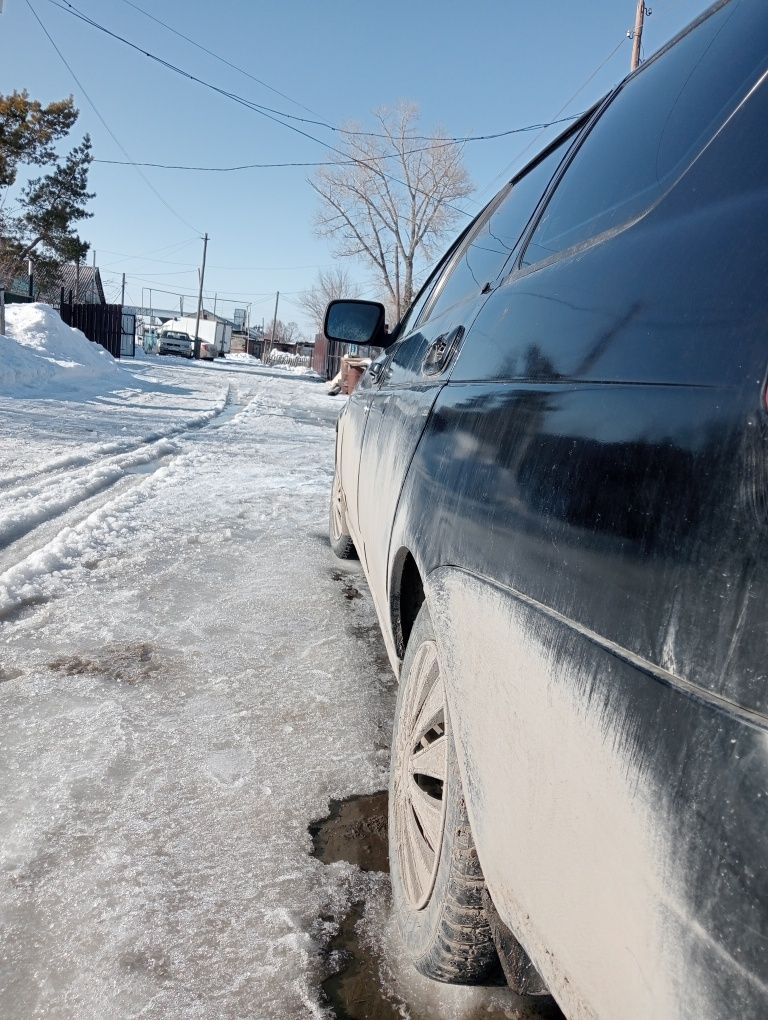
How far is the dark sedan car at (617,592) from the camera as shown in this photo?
667 millimetres

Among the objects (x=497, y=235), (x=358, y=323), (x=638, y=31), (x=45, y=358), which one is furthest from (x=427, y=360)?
(x=638, y=31)

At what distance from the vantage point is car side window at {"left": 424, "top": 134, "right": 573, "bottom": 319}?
6.79 ft

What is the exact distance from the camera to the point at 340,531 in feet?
14.8

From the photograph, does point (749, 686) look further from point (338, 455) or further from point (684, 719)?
point (338, 455)

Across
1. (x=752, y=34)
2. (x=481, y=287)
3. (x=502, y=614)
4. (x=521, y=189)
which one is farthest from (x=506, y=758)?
(x=521, y=189)

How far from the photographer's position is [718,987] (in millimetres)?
635

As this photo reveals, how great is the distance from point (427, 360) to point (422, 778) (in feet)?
3.73

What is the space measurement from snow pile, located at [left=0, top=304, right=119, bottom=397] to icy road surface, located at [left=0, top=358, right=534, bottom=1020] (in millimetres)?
10070

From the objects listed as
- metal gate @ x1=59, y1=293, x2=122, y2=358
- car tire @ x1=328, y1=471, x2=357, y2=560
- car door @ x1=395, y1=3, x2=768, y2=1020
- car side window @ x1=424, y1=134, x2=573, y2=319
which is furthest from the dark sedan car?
metal gate @ x1=59, y1=293, x2=122, y2=358

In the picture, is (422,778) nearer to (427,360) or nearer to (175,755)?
(175,755)

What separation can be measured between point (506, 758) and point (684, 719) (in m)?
0.39

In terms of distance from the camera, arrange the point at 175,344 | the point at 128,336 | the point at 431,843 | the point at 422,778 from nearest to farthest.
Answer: the point at 431,843
the point at 422,778
the point at 128,336
the point at 175,344

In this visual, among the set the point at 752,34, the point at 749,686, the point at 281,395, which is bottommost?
the point at 281,395

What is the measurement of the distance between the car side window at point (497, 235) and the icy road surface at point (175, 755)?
4.93 ft
